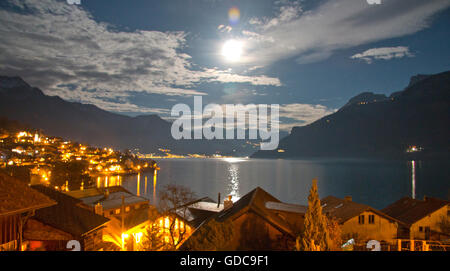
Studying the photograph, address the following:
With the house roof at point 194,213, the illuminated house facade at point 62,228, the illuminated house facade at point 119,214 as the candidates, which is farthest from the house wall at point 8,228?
the house roof at point 194,213

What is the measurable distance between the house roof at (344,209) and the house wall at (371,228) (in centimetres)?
34

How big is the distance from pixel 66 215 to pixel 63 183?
156 feet

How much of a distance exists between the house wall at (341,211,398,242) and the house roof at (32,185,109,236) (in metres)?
20.1

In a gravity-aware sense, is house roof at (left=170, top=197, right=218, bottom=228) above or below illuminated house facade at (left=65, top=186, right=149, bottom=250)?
above

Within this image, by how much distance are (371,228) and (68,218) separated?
23943 mm

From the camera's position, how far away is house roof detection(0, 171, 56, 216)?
25.9ft

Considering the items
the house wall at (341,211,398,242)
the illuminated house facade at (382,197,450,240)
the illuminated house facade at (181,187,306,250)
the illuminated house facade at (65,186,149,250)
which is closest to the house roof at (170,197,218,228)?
the illuminated house facade at (65,186,149,250)

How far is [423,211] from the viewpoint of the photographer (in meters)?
26.7

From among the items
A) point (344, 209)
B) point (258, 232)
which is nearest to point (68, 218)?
point (258, 232)

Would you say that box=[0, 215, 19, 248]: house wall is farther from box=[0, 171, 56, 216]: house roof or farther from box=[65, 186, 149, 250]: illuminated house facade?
box=[65, 186, 149, 250]: illuminated house facade

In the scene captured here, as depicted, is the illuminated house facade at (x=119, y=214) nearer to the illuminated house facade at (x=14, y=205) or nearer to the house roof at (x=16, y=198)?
the illuminated house facade at (x=14, y=205)

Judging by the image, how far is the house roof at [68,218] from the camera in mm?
12672

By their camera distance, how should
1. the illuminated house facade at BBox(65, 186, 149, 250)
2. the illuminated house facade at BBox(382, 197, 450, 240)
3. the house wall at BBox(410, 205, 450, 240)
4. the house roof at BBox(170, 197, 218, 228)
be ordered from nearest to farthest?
the house roof at BBox(170, 197, 218, 228) → the illuminated house facade at BBox(382, 197, 450, 240) → the house wall at BBox(410, 205, 450, 240) → the illuminated house facade at BBox(65, 186, 149, 250)
